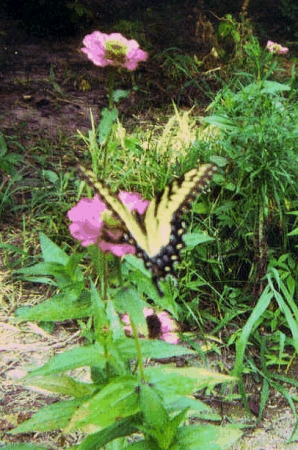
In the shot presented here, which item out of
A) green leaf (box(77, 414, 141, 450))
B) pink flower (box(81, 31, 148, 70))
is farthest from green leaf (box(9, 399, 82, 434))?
pink flower (box(81, 31, 148, 70))

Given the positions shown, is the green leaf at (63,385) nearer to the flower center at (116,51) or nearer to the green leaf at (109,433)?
the green leaf at (109,433)

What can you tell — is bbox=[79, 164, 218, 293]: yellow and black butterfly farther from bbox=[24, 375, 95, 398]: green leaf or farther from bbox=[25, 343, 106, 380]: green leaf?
bbox=[24, 375, 95, 398]: green leaf

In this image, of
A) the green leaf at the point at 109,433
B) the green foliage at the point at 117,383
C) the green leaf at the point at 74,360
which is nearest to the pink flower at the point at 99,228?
the green foliage at the point at 117,383

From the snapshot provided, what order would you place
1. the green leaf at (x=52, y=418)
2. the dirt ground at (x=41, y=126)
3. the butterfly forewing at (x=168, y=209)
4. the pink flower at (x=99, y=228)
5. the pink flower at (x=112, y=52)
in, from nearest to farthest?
the pink flower at (x=99, y=228)
the butterfly forewing at (x=168, y=209)
the green leaf at (x=52, y=418)
the pink flower at (x=112, y=52)
the dirt ground at (x=41, y=126)

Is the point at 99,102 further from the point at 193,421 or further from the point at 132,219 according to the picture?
the point at 132,219

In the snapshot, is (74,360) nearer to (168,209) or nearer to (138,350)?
(138,350)

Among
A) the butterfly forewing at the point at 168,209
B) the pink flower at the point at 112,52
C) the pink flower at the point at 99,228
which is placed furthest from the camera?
the pink flower at the point at 112,52
